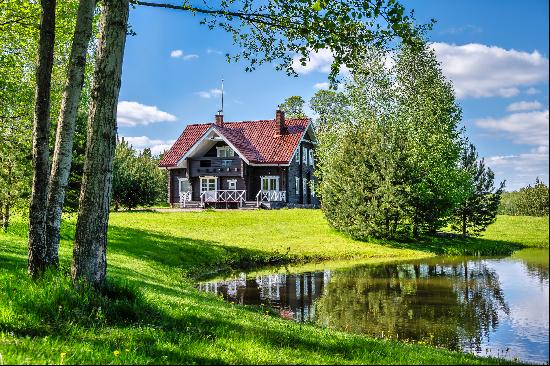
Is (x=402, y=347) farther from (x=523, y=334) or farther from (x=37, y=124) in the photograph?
(x=37, y=124)

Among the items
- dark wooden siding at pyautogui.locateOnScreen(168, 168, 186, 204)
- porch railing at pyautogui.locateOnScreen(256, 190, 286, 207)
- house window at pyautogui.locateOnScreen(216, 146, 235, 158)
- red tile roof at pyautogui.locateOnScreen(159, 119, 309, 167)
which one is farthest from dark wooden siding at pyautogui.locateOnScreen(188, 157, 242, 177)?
porch railing at pyautogui.locateOnScreen(256, 190, 286, 207)

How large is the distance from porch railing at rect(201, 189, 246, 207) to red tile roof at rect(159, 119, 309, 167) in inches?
134

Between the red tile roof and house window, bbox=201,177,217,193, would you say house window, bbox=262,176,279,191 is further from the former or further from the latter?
house window, bbox=201,177,217,193

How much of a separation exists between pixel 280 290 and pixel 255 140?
36284mm

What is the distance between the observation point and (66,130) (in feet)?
32.0

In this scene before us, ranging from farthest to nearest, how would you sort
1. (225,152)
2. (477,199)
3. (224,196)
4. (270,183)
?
(225,152) → (270,183) → (224,196) → (477,199)

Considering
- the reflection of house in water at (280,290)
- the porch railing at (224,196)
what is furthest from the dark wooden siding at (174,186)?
the reflection of house in water at (280,290)

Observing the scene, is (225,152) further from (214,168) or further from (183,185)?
(183,185)

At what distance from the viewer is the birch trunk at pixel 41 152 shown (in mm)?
9484

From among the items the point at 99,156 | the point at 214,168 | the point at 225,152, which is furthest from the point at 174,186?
the point at 99,156

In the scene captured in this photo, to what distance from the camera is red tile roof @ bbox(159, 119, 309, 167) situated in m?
50.4

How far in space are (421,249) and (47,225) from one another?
2556cm

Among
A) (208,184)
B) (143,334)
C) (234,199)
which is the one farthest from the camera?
(208,184)

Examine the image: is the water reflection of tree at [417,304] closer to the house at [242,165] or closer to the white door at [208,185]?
the house at [242,165]
